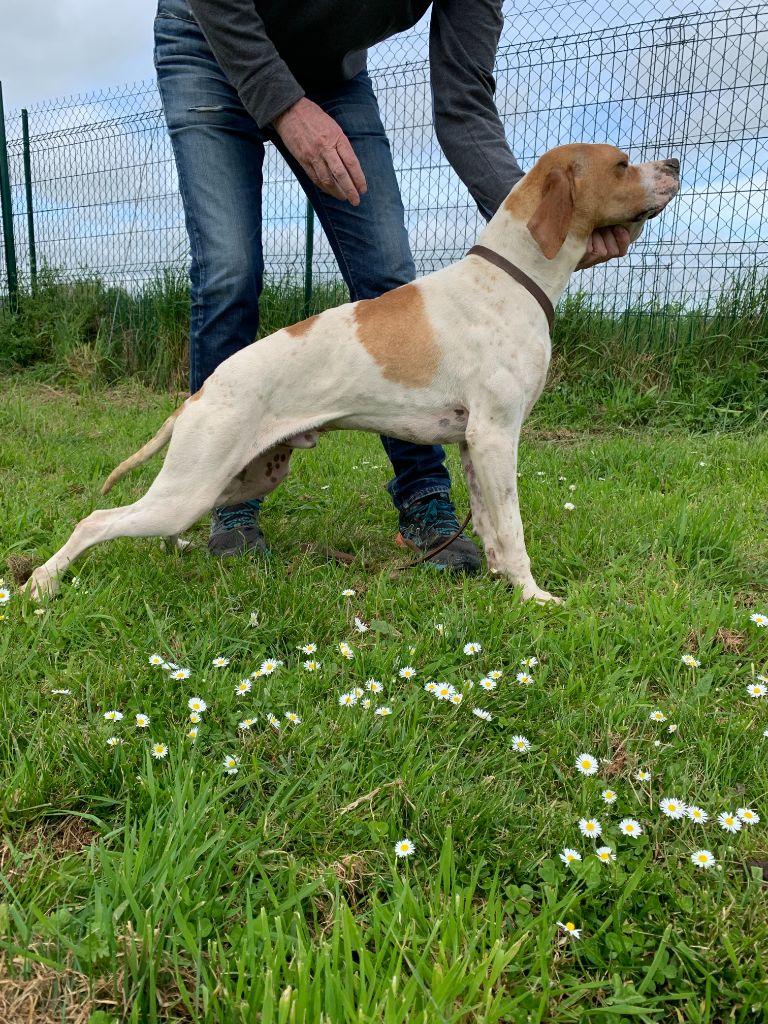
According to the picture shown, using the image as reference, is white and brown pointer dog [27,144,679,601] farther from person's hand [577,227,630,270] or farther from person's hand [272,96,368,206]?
person's hand [272,96,368,206]

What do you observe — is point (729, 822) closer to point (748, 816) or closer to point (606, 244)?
point (748, 816)

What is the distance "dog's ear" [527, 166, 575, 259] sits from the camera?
273 centimetres

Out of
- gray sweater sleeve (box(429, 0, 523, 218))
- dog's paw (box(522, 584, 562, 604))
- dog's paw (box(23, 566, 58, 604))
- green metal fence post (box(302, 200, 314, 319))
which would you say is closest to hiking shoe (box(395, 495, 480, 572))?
dog's paw (box(522, 584, 562, 604))

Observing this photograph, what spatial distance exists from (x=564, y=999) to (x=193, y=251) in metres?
2.77

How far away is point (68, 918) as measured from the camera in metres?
1.25

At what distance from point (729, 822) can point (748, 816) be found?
4cm

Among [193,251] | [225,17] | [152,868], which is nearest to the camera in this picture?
[152,868]

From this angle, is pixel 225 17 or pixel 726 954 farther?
pixel 225 17

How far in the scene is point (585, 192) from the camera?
111 inches

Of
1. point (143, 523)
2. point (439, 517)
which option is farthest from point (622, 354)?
point (143, 523)

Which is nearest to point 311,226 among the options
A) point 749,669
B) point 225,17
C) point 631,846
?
point 225,17

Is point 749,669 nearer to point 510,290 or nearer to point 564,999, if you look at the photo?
point 564,999

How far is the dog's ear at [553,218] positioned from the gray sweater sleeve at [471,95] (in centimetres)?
48

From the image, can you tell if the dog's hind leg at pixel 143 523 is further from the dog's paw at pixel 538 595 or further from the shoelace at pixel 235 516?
the dog's paw at pixel 538 595
